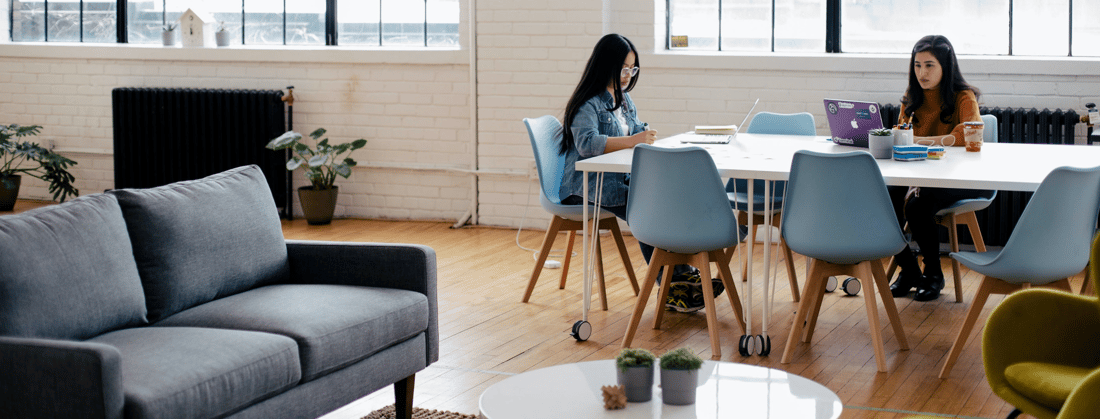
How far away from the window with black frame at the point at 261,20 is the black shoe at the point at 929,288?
347 cm

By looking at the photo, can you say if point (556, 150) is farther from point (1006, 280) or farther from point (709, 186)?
point (1006, 280)

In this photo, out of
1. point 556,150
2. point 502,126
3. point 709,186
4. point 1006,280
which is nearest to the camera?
point 1006,280

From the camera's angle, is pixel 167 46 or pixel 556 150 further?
pixel 167 46

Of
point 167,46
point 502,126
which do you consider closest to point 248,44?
point 167,46

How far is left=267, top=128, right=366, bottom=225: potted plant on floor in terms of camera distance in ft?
21.9

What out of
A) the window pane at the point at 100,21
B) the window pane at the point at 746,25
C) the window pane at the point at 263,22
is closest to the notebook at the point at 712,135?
the window pane at the point at 746,25

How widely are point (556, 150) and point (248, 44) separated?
3470 mm

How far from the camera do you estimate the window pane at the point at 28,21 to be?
7.82 m

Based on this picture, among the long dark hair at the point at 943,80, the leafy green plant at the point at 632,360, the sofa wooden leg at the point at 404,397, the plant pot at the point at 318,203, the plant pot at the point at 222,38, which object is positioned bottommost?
the sofa wooden leg at the point at 404,397

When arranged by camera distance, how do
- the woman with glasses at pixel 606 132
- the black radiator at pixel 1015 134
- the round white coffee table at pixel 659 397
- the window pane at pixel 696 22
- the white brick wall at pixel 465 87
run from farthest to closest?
the window pane at pixel 696 22, the white brick wall at pixel 465 87, the black radiator at pixel 1015 134, the woman with glasses at pixel 606 132, the round white coffee table at pixel 659 397

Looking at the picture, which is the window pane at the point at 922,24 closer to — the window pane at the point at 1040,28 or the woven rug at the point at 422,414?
the window pane at the point at 1040,28

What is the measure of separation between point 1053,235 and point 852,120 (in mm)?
1196

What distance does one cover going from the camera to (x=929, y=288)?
464cm

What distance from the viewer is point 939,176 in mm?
3395
